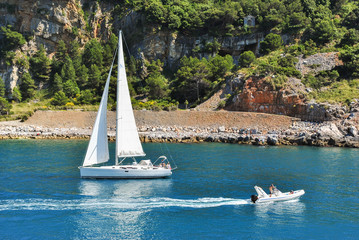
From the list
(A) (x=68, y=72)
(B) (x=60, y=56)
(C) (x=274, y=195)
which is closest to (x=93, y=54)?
(A) (x=68, y=72)

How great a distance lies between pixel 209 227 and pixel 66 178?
1578 centimetres

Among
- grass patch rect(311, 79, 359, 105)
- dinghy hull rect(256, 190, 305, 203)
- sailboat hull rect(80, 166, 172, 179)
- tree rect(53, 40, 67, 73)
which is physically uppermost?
tree rect(53, 40, 67, 73)

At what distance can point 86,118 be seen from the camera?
6956 centimetres

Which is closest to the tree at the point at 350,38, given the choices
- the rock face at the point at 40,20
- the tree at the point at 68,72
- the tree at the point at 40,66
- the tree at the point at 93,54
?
the tree at the point at 93,54

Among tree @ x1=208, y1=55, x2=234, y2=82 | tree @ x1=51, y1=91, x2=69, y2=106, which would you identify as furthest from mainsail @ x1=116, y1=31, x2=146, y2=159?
tree @ x1=51, y1=91, x2=69, y2=106

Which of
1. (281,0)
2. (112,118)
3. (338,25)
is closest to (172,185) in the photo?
(112,118)

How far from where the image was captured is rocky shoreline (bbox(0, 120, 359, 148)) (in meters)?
53.0

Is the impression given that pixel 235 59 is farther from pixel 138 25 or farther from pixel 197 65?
pixel 138 25

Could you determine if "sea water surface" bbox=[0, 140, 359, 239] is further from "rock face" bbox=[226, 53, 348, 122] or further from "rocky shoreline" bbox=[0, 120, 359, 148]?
"rock face" bbox=[226, 53, 348, 122]

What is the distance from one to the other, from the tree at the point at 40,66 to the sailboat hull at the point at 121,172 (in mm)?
74566

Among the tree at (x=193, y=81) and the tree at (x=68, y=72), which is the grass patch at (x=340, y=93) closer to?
the tree at (x=193, y=81)

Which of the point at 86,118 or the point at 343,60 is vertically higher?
the point at 343,60

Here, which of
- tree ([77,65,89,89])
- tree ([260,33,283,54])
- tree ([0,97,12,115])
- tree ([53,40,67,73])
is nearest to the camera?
tree ([0,97,12,115])

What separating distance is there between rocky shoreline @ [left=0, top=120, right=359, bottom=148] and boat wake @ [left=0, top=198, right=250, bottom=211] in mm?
30463
